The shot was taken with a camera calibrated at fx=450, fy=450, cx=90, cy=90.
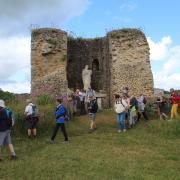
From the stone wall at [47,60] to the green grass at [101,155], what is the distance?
25.1 feet

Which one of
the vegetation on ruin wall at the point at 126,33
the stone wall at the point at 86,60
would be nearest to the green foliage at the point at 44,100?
the vegetation on ruin wall at the point at 126,33

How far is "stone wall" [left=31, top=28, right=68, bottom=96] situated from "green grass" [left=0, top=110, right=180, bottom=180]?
7.64 metres

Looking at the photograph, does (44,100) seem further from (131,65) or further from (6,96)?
(131,65)

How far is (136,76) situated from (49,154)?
47.9 feet

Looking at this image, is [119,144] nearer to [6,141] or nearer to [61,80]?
[6,141]

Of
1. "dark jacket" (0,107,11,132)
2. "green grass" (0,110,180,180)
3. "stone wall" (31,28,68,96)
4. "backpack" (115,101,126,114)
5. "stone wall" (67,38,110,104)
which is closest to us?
"green grass" (0,110,180,180)

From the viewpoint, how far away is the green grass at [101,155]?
10.2m

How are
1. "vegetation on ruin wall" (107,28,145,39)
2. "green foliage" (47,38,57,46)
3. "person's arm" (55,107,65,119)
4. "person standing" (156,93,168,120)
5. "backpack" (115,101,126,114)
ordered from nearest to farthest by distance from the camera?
1. "person's arm" (55,107,65,119)
2. "backpack" (115,101,126,114)
3. "person standing" (156,93,168,120)
4. "green foliage" (47,38,57,46)
5. "vegetation on ruin wall" (107,28,145,39)

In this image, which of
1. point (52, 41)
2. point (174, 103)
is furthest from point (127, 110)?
point (52, 41)

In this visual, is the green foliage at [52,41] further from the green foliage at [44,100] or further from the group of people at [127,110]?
the group of people at [127,110]

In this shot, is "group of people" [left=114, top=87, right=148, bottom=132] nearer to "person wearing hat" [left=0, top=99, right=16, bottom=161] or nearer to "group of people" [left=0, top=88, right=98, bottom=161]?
"group of people" [left=0, top=88, right=98, bottom=161]

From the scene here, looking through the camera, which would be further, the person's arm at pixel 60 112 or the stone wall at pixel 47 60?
the stone wall at pixel 47 60

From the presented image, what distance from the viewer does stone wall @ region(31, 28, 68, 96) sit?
26344mm

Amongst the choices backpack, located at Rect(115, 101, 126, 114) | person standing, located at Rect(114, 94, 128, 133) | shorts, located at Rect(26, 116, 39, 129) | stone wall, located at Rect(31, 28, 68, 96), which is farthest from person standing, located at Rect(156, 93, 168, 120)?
stone wall, located at Rect(31, 28, 68, 96)
